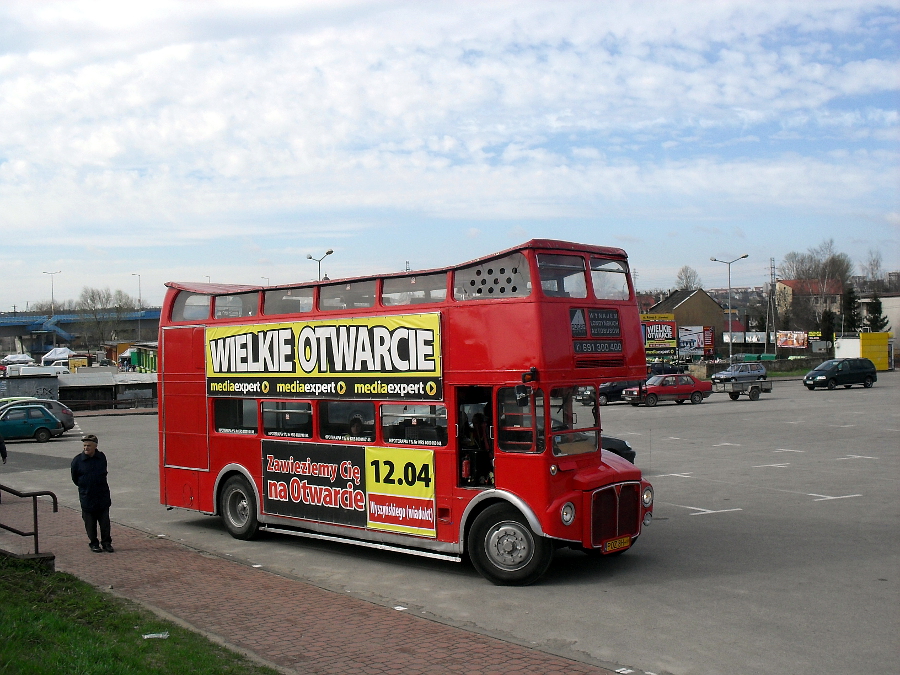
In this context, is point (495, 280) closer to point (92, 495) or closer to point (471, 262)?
point (471, 262)

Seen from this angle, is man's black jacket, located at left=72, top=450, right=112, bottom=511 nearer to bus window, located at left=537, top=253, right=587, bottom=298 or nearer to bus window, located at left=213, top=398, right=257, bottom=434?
bus window, located at left=213, top=398, right=257, bottom=434

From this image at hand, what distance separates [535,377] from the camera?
30.2 ft

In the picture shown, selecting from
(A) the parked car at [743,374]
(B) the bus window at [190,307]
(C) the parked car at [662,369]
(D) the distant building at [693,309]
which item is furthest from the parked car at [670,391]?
(D) the distant building at [693,309]

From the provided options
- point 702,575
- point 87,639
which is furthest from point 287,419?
point 702,575

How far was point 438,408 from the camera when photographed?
1020cm

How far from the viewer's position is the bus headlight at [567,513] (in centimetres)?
920

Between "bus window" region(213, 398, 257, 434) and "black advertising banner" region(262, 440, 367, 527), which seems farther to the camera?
"bus window" region(213, 398, 257, 434)

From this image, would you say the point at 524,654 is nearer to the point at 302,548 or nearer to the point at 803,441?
the point at 302,548

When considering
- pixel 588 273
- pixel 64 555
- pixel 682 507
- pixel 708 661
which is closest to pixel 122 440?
pixel 64 555

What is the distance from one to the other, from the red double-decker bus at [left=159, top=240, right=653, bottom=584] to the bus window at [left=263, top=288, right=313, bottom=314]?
23 millimetres

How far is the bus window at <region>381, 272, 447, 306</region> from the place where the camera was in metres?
10.3

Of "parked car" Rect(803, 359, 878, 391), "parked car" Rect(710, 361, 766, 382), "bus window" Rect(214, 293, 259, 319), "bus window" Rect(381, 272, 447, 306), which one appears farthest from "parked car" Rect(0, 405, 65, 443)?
"parked car" Rect(803, 359, 878, 391)

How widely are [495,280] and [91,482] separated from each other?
6.26m

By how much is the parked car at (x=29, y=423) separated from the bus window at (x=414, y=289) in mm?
25078
